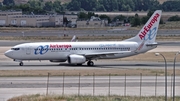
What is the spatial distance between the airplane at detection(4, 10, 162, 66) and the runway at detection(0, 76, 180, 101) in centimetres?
1443

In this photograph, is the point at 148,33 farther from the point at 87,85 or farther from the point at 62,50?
the point at 87,85

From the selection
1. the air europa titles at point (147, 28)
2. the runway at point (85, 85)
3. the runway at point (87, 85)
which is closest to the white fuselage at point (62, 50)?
the air europa titles at point (147, 28)

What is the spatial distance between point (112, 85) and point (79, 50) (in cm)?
2215

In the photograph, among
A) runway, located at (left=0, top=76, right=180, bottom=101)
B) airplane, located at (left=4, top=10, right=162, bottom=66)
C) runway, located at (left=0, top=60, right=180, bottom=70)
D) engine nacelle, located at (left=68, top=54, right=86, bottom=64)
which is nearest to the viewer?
runway, located at (left=0, top=76, right=180, bottom=101)

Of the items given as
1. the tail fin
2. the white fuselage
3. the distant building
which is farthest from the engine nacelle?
the distant building

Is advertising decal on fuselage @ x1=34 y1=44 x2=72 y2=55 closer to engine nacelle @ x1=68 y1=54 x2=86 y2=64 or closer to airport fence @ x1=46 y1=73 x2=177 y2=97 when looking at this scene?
engine nacelle @ x1=68 y1=54 x2=86 y2=64

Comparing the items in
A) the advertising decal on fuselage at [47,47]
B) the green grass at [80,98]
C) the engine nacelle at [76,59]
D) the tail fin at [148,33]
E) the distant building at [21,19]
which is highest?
the tail fin at [148,33]

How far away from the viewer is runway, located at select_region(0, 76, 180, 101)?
50.8 m

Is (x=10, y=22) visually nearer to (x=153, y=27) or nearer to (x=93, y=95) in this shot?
(x=153, y=27)

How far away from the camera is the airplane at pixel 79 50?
249 ft

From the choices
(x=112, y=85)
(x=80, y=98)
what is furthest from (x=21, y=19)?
(x=80, y=98)

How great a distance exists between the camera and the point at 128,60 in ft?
274

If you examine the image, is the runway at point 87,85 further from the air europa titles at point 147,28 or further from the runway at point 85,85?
the air europa titles at point 147,28

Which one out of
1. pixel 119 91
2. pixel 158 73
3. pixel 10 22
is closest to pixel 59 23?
pixel 10 22
